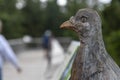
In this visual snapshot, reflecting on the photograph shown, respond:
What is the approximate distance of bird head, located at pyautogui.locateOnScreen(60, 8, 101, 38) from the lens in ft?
12.6

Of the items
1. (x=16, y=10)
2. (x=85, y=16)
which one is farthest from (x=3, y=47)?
(x=16, y=10)

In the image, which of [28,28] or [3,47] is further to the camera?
[28,28]

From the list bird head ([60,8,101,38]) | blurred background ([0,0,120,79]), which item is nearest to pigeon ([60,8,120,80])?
bird head ([60,8,101,38])

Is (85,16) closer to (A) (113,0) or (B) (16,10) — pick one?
(A) (113,0)

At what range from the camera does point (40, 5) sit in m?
48.8

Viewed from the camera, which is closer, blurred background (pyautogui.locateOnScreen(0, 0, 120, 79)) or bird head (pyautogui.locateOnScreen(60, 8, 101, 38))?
bird head (pyautogui.locateOnScreen(60, 8, 101, 38))

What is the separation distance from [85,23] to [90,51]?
23cm

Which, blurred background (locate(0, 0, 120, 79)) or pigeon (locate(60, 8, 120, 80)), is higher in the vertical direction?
blurred background (locate(0, 0, 120, 79))

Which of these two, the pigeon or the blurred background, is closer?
the pigeon

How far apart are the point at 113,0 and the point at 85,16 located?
11.6 meters

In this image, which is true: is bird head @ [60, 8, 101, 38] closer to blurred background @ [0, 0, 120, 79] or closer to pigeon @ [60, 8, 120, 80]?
pigeon @ [60, 8, 120, 80]

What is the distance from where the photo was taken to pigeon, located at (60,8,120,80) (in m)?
3.84

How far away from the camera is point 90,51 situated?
385 centimetres

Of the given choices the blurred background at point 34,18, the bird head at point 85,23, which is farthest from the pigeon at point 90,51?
the blurred background at point 34,18
